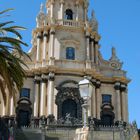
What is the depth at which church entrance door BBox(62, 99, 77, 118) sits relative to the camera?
43.9 meters

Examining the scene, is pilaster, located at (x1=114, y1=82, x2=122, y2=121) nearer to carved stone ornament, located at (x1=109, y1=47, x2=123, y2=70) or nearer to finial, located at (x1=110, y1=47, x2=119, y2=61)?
carved stone ornament, located at (x1=109, y1=47, x2=123, y2=70)

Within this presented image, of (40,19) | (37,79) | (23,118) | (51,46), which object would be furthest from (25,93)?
(40,19)

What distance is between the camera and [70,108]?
145ft

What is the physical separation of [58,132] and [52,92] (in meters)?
8.48

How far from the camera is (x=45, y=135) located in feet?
112

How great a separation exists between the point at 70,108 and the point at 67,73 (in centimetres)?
421

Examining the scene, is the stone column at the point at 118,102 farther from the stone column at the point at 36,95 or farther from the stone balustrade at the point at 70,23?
the stone column at the point at 36,95

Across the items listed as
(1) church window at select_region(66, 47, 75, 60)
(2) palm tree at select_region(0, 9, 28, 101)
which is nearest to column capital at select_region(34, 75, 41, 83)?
(1) church window at select_region(66, 47, 75, 60)

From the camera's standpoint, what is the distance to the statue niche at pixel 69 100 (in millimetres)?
43562

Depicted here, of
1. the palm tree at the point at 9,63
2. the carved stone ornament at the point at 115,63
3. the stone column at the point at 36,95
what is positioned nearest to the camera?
the palm tree at the point at 9,63

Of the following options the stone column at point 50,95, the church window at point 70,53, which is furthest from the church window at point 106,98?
the stone column at point 50,95

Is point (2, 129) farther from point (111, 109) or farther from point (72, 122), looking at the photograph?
point (111, 109)

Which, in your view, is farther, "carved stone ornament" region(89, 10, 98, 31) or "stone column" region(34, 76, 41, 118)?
"carved stone ornament" region(89, 10, 98, 31)

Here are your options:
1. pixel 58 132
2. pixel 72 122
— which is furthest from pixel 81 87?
pixel 72 122
